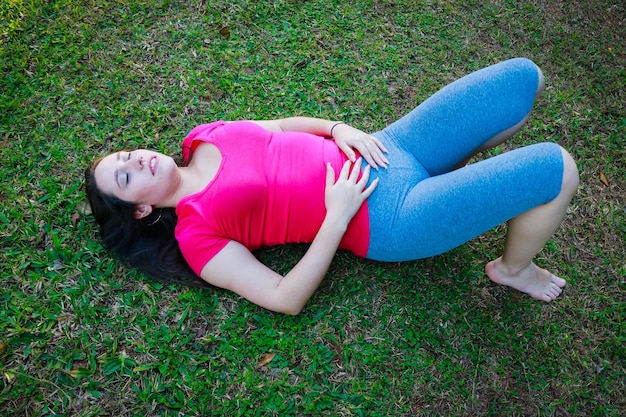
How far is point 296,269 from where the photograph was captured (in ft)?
8.07

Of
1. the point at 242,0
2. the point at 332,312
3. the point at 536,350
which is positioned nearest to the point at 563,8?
the point at 242,0

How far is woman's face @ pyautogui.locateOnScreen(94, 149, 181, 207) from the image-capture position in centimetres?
244

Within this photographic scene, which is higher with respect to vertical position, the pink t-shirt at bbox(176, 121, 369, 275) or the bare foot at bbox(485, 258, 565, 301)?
the pink t-shirt at bbox(176, 121, 369, 275)

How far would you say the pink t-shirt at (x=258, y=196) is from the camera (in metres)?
2.43

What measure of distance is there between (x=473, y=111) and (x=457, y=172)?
1.29 feet

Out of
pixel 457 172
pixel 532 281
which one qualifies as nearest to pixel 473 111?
pixel 457 172

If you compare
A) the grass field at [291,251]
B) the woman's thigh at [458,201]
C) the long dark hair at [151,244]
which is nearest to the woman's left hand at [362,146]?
the woman's thigh at [458,201]

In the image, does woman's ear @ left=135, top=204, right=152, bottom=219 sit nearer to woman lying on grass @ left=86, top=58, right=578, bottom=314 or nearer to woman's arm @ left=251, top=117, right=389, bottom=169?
woman lying on grass @ left=86, top=58, right=578, bottom=314

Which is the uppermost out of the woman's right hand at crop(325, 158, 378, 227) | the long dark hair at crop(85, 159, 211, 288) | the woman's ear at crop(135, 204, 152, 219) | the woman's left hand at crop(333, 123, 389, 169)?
the woman's left hand at crop(333, 123, 389, 169)

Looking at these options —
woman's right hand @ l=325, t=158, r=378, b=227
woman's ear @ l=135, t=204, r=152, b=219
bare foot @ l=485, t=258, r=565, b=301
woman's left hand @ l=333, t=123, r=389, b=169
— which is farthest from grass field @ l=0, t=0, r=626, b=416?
woman's left hand @ l=333, t=123, r=389, b=169

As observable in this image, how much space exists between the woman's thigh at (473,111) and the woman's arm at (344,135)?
0.71ft

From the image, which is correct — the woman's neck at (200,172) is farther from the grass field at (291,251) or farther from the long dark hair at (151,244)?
the grass field at (291,251)

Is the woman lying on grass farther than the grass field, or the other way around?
the grass field

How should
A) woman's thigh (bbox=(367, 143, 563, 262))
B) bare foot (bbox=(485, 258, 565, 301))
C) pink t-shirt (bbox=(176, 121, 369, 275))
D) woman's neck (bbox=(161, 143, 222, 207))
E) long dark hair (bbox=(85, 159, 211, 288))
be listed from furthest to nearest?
bare foot (bbox=(485, 258, 565, 301))
long dark hair (bbox=(85, 159, 211, 288))
woman's neck (bbox=(161, 143, 222, 207))
pink t-shirt (bbox=(176, 121, 369, 275))
woman's thigh (bbox=(367, 143, 563, 262))
